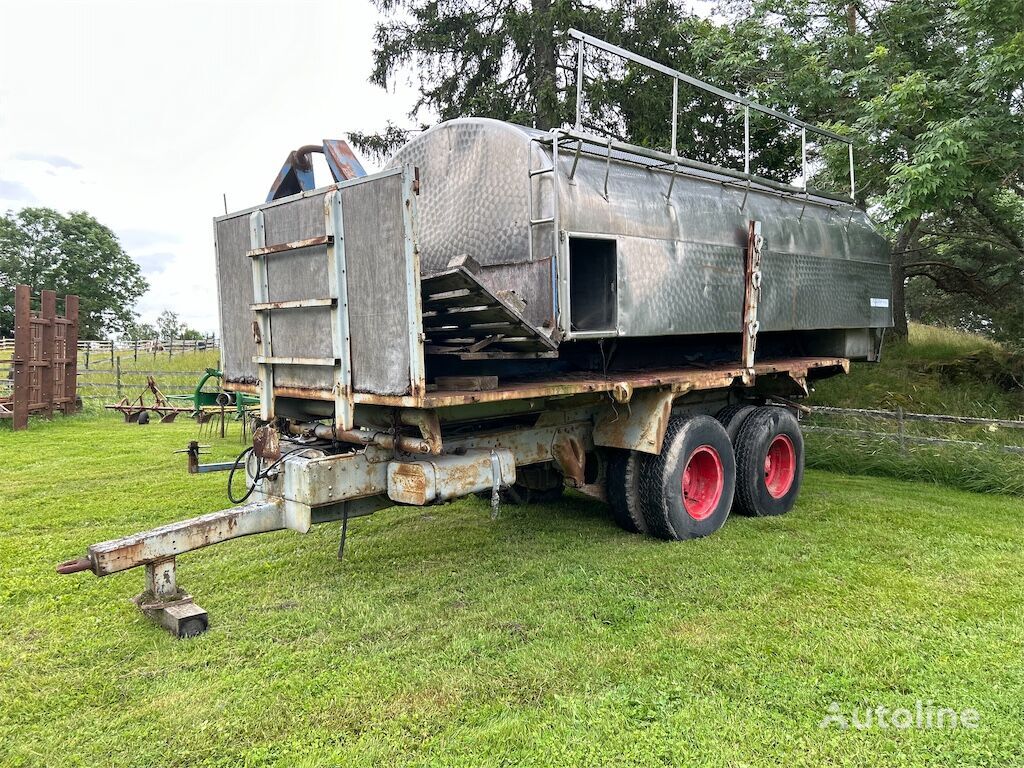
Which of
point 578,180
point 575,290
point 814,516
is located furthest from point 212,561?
point 814,516

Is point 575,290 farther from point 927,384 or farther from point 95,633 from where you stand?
point 927,384

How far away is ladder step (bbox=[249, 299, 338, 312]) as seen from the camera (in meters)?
4.42

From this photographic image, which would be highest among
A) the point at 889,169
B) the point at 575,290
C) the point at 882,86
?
the point at 882,86

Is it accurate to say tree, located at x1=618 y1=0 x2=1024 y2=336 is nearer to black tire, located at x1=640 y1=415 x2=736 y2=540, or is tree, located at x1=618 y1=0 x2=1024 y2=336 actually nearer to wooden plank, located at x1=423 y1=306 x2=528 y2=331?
black tire, located at x1=640 y1=415 x2=736 y2=540

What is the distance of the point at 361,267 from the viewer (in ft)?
14.1

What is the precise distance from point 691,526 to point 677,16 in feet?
33.6

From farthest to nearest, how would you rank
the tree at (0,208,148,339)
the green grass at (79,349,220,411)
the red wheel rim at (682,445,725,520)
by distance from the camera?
1. the tree at (0,208,148,339)
2. the green grass at (79,349,220,411)
3. the red wheel rim at (682,445,725,520)

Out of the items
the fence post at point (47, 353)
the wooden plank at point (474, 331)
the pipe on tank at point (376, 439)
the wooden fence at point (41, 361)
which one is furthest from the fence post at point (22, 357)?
the wooden plank at point (474, 331)

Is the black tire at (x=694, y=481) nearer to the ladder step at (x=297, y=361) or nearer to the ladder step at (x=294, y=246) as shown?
the ladder step at (x=297, y=361)

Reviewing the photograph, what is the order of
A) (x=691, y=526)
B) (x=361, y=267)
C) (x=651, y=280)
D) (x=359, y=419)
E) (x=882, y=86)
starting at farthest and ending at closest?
(x=882, y=86) < (x=691, y=526) < (x=651, y=280) < (x=359, y=419) < (x=361, y=267)

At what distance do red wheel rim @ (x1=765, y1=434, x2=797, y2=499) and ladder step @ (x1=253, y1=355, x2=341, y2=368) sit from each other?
4.87m

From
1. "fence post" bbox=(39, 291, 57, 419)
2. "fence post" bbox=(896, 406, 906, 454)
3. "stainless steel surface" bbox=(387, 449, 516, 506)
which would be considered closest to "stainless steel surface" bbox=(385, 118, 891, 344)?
"stainless steel surface" bbox=(387, 449, 516, 506)

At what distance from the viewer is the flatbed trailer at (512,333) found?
4.36 metres

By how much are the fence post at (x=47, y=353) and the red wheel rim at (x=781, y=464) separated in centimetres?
1357
